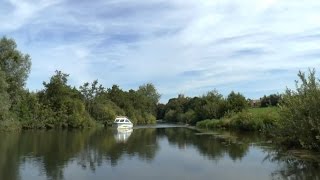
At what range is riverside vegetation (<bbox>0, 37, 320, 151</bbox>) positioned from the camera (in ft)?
87.3

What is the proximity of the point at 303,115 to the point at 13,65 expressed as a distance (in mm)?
46877

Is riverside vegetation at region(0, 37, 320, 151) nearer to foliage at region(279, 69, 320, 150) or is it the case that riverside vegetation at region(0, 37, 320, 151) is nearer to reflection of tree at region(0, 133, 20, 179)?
foliage at region(279, 69, 320, 150)

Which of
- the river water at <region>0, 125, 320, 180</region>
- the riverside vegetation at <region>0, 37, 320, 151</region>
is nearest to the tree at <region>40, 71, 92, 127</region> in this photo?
the riverside vegetation at <region>0, 37, 320, 151</region>

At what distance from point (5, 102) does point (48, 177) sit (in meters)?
36.1

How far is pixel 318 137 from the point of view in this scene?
23.0m

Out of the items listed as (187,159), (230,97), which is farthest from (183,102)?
(187,159)

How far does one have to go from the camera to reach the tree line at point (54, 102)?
2413 inches

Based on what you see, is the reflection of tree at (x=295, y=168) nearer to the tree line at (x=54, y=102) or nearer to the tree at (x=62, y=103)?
the tree line at (x=54, y=102)

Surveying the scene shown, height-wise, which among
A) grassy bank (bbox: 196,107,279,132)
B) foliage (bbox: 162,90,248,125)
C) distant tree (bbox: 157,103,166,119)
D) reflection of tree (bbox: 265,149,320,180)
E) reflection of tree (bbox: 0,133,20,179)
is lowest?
reflection of tree (bbox: 265,149,320,180)

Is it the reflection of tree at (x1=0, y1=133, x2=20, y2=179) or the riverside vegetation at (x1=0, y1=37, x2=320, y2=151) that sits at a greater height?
the riverside vegetation at (x1=0, y1=37, x2=320, y2=151)

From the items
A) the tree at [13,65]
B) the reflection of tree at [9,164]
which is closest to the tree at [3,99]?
the tree at [13,65]

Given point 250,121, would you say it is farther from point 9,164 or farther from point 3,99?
point 9,164

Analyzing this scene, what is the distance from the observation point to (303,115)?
26000mm

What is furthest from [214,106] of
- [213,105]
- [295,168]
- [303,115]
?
[295,168]
